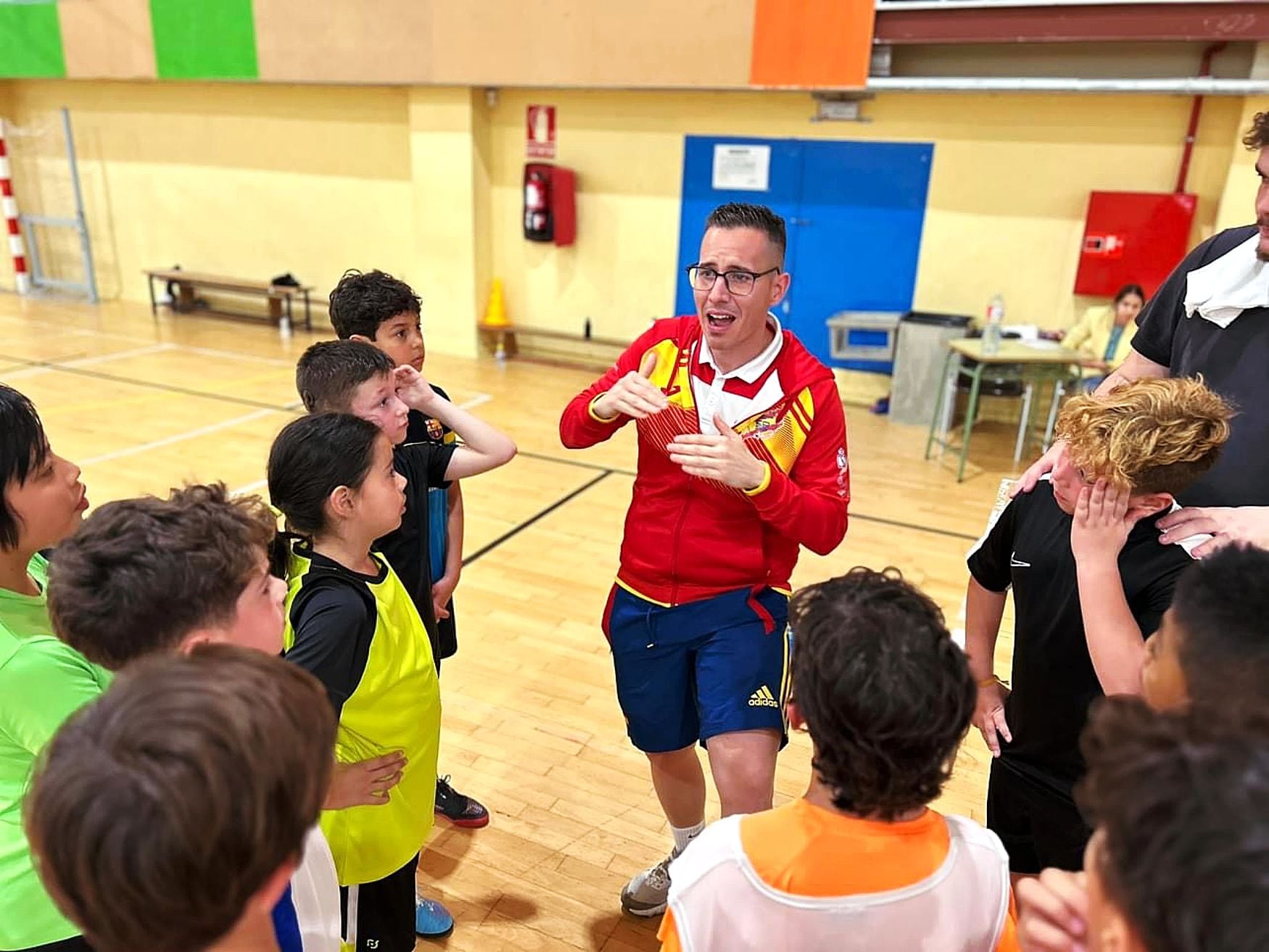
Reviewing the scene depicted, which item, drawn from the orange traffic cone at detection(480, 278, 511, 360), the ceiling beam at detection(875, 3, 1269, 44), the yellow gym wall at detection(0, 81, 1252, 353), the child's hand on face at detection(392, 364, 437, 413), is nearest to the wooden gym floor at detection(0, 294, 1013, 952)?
the orange traffic cone at detection(480, 278, 511, 360)

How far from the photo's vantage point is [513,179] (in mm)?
8445

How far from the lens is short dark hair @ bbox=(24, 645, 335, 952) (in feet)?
2.43

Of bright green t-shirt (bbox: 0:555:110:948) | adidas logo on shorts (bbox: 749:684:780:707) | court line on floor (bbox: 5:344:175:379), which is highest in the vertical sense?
bright green t-shirt (bbox: 0:555:110:948)

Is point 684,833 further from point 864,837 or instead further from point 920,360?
point 920,360

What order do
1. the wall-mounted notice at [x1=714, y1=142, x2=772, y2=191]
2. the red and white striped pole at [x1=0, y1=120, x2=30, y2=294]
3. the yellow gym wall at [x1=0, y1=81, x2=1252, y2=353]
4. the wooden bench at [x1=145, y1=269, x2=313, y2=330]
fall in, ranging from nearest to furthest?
the yellow gym wall at [x1=0, y1=81, x2=1252, y2=353]
the wall-mounted notice at [x1=714, y1=142, x2=772, y2=191]
the wooden bench at [x1=145, y1=269, x2=313, y2=330]
the red and white striped pole at [x1=0, y1=120, x2=30, y2=294]

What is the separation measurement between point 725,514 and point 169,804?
142 cm

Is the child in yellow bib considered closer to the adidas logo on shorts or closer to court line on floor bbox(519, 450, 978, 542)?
the adidas logo on shorts

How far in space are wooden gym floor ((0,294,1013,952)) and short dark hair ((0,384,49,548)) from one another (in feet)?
1.04

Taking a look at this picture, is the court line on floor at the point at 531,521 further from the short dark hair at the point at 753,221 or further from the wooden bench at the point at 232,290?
the wooden bench at the point at 232,290

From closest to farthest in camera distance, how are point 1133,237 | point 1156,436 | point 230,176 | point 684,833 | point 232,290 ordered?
point 1156,436, point 684,833, point 1133,237, point 230,176, point 232,290

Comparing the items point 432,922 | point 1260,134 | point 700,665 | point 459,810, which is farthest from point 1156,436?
point 459,810

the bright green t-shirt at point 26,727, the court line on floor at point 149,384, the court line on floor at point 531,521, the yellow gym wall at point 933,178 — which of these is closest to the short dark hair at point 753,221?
the bright green t-shirt at point 26,727

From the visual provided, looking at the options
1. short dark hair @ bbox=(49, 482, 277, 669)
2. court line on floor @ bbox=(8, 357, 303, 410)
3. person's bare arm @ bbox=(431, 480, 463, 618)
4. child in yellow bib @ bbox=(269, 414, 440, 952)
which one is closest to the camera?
short dark hair @ bbox=(49, 482, 277, 669)

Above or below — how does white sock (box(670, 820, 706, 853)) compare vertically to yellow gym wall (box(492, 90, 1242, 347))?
below
